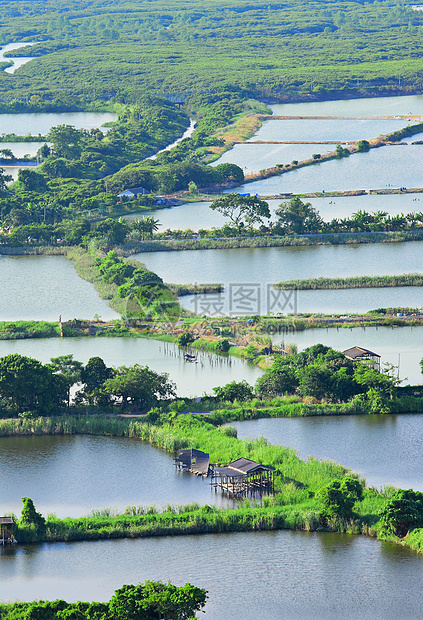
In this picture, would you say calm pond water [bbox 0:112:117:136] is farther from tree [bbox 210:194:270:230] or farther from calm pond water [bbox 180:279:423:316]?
calm pond water [bbox 180:279:423:316]

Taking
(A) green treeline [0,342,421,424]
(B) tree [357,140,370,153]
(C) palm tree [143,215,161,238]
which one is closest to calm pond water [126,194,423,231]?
(C) palm tree [143,215,161,238]

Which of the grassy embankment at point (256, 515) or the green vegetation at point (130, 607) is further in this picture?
the grassy embankment at point (256, 515)

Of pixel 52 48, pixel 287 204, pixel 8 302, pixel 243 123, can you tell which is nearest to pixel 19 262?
pixel 8 302

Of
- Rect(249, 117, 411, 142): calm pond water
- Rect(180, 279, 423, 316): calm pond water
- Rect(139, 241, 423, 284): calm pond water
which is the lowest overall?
Rect(180, 279, 423, 316): calm pond water

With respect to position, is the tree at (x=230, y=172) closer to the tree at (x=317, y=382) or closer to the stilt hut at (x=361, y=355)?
the stilt hut at (x=361, y=355)

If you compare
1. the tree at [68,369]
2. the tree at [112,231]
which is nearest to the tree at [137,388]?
the tree at [68,369]
